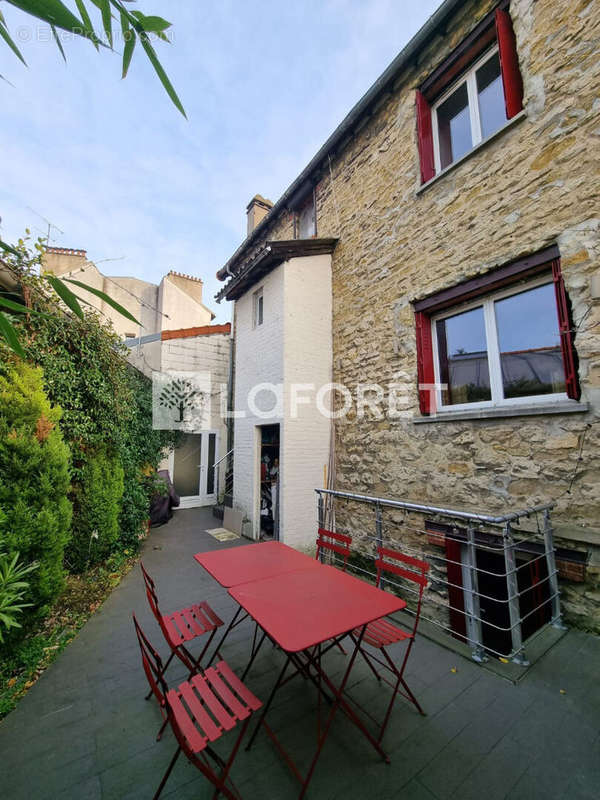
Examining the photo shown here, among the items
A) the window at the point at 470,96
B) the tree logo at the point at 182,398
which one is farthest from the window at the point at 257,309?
the window at the point at 470,96

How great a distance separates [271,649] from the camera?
9.56 ft

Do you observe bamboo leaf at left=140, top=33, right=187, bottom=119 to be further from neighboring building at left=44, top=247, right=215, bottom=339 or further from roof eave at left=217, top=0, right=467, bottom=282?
neighboring building at left=44, top=247, right=215, bottom=339

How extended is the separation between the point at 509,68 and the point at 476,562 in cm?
554

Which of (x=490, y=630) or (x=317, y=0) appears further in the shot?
(x=490, y=630)

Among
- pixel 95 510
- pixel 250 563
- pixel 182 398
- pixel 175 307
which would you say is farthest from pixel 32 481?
pixel 175 307

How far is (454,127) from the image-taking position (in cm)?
452

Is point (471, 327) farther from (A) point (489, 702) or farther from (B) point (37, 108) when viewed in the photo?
(B) point (37, 108)

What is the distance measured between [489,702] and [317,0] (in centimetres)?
565

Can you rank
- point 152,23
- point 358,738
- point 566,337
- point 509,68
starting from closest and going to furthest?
point 152,23
point 358,738
point 566,337
point 509,68

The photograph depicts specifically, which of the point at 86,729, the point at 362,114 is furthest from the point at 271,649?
the point at 362,114

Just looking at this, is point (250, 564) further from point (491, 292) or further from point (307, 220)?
point (307, 220)

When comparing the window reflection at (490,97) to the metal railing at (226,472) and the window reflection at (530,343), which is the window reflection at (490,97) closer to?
the window reflection at (530,343)

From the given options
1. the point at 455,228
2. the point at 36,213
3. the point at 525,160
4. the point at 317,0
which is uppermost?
the point at 317,0

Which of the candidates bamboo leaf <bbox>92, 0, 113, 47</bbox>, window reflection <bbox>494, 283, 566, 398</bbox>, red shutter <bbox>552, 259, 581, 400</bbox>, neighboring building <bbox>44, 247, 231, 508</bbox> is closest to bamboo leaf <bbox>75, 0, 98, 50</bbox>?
bamboo leaf <bbox>92, 0, 113, 47</bbox>
